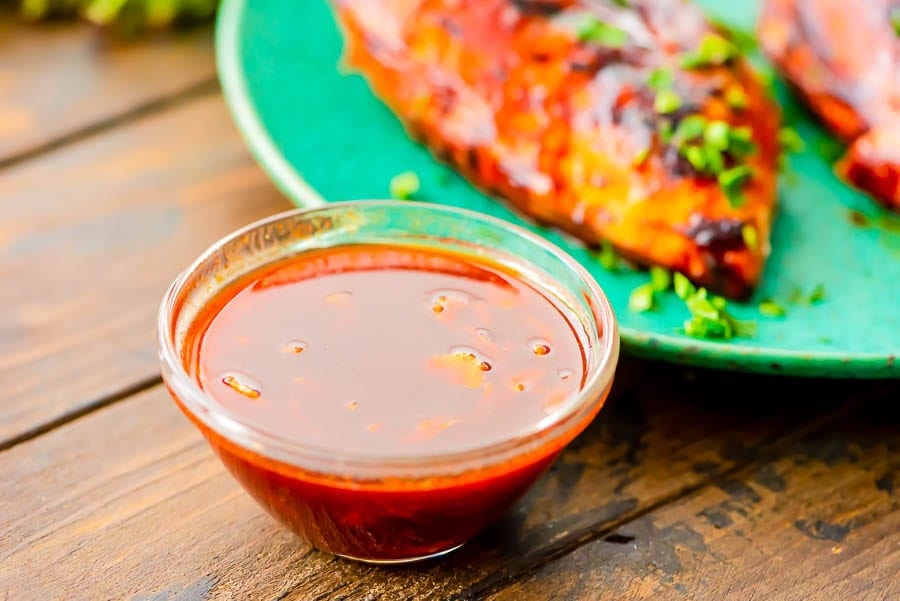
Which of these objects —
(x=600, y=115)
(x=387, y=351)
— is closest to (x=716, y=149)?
(x=600, y=115)

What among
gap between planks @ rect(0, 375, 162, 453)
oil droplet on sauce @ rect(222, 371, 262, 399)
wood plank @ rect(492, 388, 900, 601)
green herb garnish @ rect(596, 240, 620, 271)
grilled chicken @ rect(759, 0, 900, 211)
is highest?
oil droplet on sauce @ rect(222, 371, 262, 399)

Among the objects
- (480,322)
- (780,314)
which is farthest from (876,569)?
(480,322)

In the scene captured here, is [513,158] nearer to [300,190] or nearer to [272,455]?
[300,190]

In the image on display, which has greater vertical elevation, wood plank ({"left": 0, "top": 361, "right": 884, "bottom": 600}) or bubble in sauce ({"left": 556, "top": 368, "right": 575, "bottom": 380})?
bubble in sauce ({"left": 556, "top": 368, "right": 575, "bottom": 380})

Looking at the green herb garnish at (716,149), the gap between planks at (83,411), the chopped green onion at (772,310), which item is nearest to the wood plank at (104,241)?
the gap between planks at (83,411)

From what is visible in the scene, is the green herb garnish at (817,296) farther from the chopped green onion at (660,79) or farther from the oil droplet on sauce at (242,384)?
the oil droplet on sauce at (242,384)

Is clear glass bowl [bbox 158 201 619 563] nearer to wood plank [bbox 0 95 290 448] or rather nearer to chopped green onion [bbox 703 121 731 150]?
wood plank [bbox 0 95 290 448]

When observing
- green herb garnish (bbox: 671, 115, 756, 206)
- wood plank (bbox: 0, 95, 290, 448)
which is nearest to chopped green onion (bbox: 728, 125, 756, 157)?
green herb garnish (bbox: 671, 115, 756, 206)
